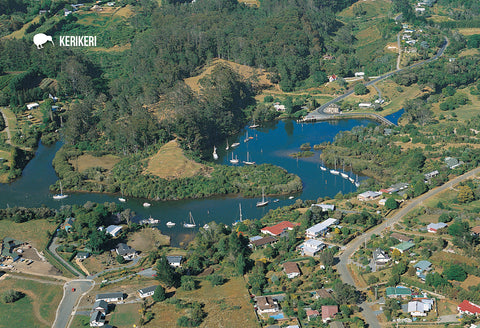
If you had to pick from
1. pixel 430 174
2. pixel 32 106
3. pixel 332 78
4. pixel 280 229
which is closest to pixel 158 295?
pixel 280 229

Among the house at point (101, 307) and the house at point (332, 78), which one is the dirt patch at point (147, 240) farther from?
the house at point (332, 78)

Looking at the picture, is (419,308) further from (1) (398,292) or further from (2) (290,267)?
(2) (290,267)

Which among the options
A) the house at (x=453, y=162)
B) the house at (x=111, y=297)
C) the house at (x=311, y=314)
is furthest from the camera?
the house at (x=453, y=162)

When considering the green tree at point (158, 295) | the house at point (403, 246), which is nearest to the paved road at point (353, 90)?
the house at point (403, 246)

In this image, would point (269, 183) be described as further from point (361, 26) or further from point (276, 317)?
point (361, 26)

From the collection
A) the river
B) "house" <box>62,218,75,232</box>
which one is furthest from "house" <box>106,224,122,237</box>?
the river

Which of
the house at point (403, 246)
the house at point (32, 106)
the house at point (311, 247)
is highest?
the house at point (403, 246)

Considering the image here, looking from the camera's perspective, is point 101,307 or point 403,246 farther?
point 403,246
